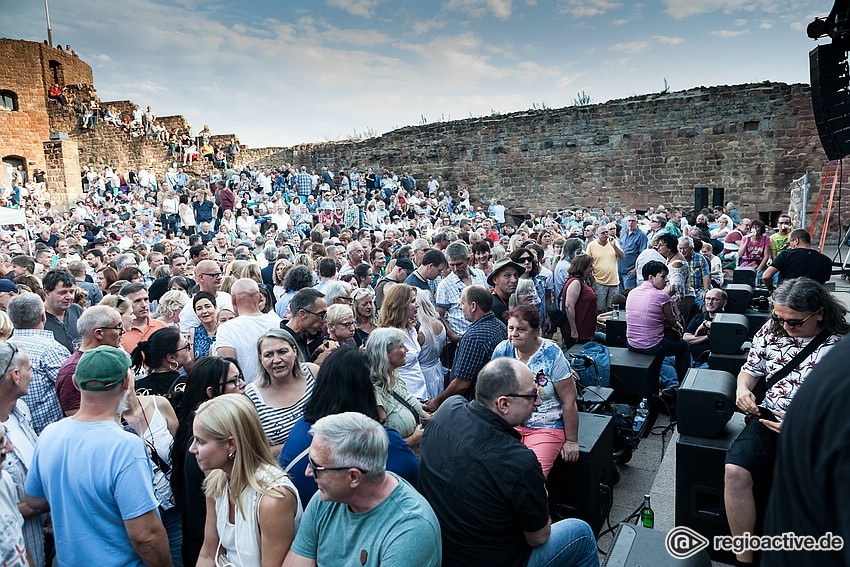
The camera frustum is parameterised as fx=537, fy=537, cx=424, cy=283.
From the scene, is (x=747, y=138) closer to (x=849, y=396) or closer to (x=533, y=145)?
(x=533, y=145)

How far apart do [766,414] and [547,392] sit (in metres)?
1.18

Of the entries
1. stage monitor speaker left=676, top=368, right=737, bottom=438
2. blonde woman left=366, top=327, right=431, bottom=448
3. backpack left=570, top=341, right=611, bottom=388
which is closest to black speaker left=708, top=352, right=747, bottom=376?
backpack left=570, top=341, right=611, bottom=388

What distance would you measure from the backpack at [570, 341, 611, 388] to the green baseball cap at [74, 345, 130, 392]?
3633mm

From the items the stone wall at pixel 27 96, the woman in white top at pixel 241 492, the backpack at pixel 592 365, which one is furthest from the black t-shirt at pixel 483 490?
the stone wall at pixel 27 96

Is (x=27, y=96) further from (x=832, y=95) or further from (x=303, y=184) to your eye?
(x=832, y=95)

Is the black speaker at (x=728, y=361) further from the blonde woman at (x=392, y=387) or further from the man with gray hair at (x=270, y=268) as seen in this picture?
the man with gray hair at (x=270, y=268)

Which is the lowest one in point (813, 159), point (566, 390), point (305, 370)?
point (566, 390)

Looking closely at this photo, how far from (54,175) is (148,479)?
2262 centimetres

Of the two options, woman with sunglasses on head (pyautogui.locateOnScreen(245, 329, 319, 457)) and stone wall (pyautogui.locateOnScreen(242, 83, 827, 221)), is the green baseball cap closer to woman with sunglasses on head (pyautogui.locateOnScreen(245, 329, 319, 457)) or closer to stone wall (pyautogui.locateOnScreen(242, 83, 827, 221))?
woman with sunglasses on head (pyautogui.locateOnScreen(245, 329, 319, 457))

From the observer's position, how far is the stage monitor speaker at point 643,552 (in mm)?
2262

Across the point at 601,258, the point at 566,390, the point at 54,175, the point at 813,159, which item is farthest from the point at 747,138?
the point at 54,175

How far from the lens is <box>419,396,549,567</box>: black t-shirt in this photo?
7.01 feet

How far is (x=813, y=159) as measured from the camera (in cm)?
1644

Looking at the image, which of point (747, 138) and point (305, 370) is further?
point (747, 138)
